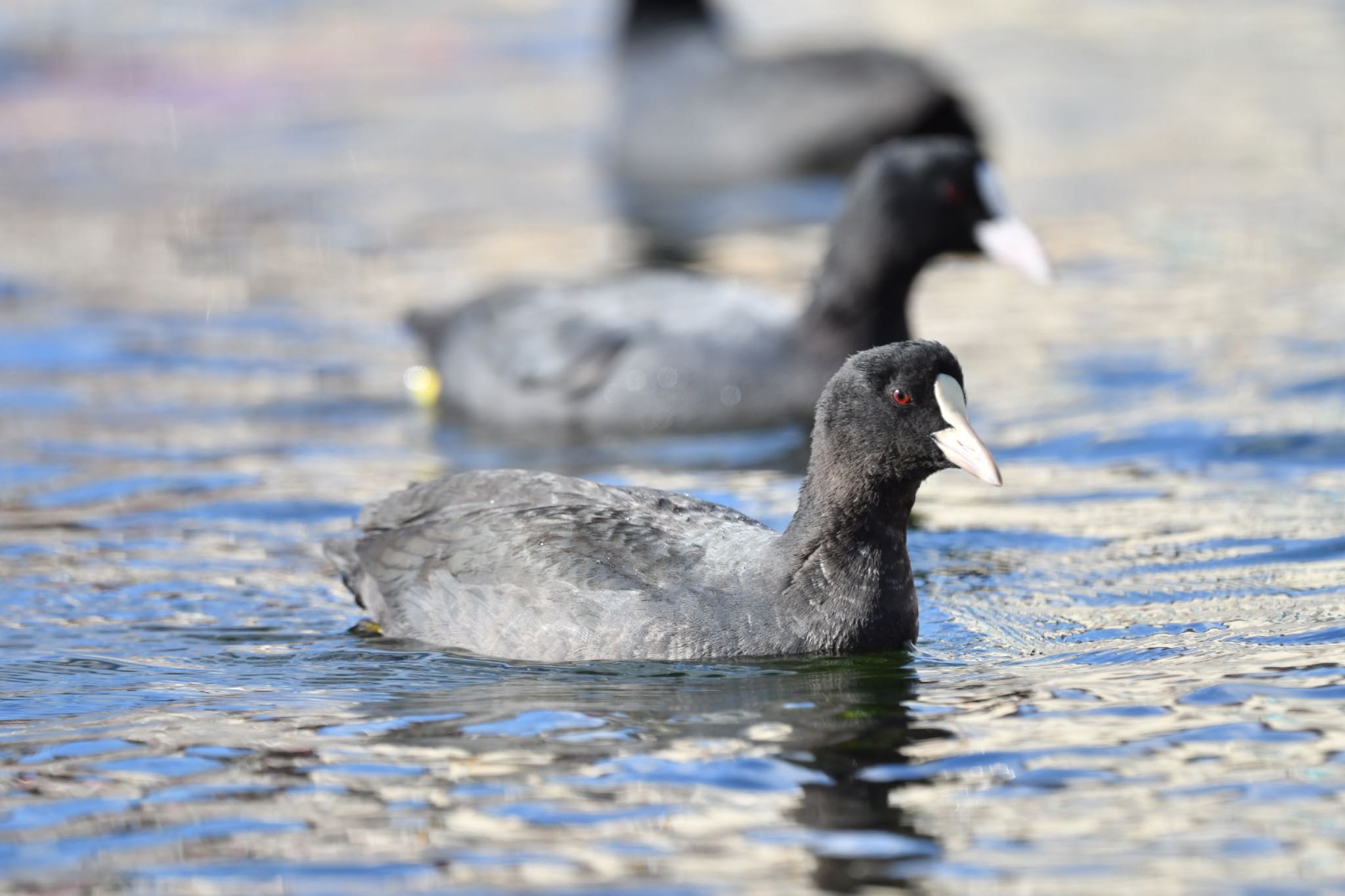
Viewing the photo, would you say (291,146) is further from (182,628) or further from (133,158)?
(182,628)

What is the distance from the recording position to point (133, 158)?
1714 cm

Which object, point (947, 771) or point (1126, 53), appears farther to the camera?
point (1126, 53)

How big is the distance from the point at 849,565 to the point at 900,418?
47cm

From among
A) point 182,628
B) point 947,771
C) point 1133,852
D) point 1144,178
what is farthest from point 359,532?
point 1144,178

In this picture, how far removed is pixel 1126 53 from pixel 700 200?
6.19m

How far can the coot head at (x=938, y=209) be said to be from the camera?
32.8ft

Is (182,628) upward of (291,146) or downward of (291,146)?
downward

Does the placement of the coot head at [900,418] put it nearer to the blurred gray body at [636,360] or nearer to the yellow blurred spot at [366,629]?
the yellow blurred spot at [366,629]

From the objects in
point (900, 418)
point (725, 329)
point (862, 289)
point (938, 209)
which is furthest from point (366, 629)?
point (938, 209)

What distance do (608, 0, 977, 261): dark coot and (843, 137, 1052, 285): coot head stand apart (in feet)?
15.6

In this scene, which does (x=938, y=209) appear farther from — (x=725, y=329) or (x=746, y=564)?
(x=746, y=564)

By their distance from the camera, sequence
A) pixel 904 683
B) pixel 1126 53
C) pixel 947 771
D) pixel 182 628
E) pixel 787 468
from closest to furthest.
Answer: pixel 947 771 < pixel 904 683 < pixel 182 628 < pixel 787 468 < pixel 1126 53

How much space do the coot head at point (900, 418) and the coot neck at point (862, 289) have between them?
136 inches

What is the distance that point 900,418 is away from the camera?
645cm
